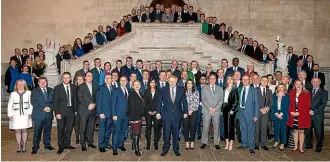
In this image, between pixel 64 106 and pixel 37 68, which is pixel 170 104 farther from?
pixel 37 68

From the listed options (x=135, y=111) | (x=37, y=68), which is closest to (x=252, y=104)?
(x=135, y=111)

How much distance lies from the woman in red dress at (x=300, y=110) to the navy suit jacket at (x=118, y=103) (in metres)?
3.50

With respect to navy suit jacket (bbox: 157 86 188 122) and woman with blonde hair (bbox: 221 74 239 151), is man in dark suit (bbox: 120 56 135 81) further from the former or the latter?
woman with blonde hair (bbox: 221 74 239 151)

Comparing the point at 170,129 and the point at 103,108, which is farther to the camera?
the point at 103,108

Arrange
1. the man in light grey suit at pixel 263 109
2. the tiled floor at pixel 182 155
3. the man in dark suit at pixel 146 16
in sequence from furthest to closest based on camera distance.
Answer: the man in dark suit at pixel 146 16, the man in light grey suit at pixel 263 109, the tiled floor at pixel 182 155

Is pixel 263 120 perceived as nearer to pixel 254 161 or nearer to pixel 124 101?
pixel 254 161

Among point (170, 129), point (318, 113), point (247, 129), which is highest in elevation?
point (318, 113)

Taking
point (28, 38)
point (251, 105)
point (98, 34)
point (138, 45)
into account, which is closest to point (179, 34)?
point (138, 45)

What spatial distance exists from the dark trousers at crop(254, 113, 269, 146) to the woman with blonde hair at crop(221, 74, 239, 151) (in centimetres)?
51

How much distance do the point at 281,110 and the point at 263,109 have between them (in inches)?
17.9

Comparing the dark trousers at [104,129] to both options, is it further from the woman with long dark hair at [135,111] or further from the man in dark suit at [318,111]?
the man in dark suit at [318,111]

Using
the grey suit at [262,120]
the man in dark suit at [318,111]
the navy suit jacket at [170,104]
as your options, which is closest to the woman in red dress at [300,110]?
the man in dark suit at [318,111]

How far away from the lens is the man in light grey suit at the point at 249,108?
7.34m

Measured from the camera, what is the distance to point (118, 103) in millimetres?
7117
